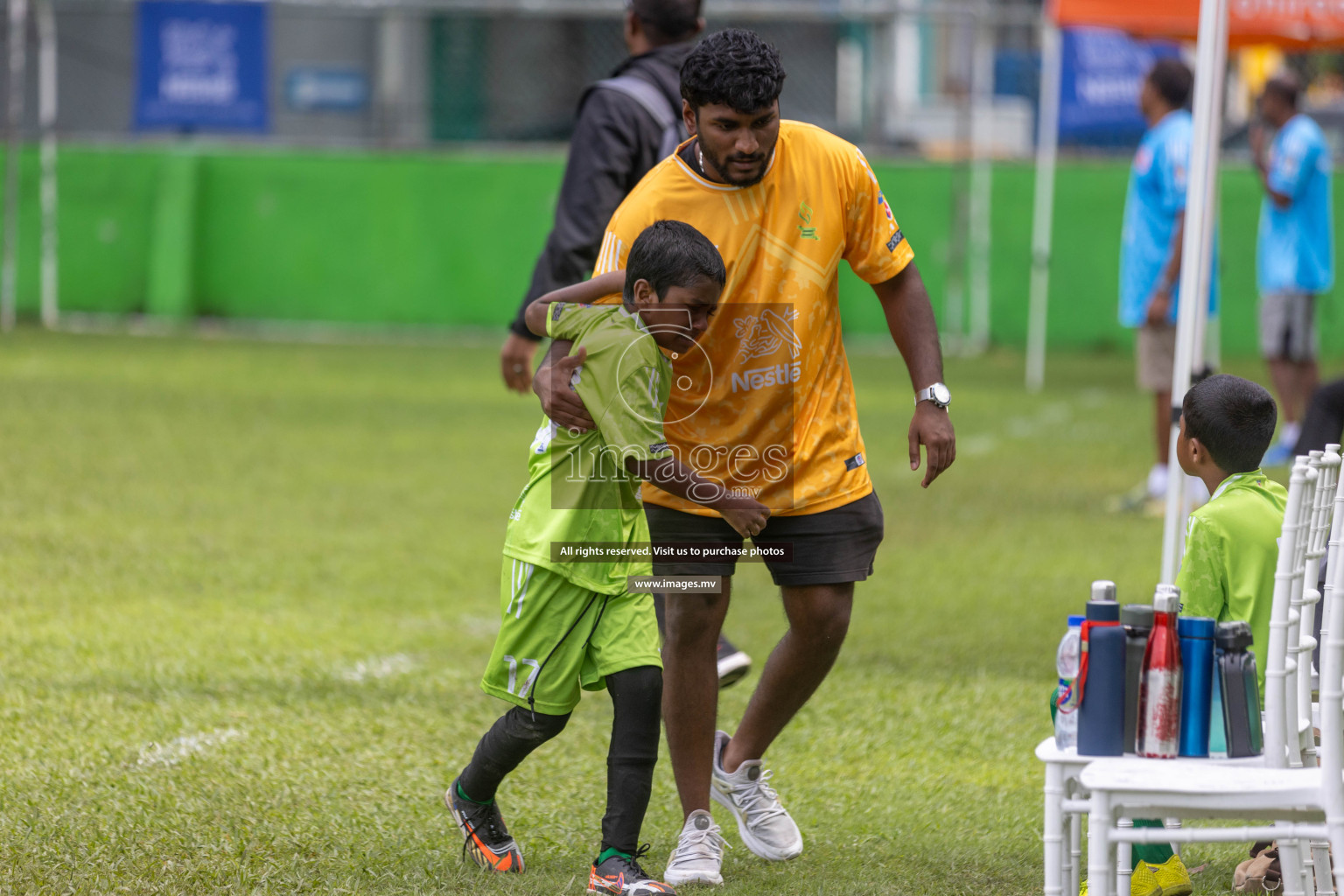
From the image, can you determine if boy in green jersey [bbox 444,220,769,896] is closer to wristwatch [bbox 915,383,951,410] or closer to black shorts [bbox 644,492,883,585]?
black shorts [bbox 644,492,883,585]

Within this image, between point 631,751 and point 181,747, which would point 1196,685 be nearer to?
point 631,751

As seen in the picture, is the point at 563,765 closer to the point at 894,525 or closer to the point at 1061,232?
the point at 894,525

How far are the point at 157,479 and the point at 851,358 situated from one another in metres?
9.30

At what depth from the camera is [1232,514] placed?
360 cm

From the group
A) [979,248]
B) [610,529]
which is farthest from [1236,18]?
[610,529]

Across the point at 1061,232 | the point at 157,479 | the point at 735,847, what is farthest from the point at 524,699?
the point at 1061,232

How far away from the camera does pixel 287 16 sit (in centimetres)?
2241

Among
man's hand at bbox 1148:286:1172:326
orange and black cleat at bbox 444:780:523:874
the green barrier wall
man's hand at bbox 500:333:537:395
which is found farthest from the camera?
the green barrier wall

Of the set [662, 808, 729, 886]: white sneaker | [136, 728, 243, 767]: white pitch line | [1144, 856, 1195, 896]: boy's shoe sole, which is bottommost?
[136, 728, 243, 767]: white pitch line

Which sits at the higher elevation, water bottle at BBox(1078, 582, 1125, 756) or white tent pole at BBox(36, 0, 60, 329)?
white tent pole at BBox(36, 0, 60, 329)

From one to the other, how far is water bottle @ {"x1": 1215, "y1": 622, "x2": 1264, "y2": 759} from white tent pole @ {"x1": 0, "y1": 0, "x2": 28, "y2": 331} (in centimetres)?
1627

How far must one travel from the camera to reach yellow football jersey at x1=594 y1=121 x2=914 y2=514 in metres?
4.08

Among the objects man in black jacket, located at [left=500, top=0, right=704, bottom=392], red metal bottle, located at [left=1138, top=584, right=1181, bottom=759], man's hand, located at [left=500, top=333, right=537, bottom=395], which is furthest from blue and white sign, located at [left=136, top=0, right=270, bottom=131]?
red metal bottle, located at [left=1138, top=584, right=1181, bottom=759]

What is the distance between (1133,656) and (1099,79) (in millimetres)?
14551
